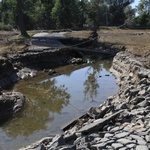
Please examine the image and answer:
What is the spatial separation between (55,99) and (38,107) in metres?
1.89

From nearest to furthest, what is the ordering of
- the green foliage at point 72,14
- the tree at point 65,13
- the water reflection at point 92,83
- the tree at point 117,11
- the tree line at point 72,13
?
the water reflection at point 92,83, the tree line at point 72,13, the green foliage at point 72,14, the tree at point 65,13, the tree at point 117,11

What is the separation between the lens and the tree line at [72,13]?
149 feet

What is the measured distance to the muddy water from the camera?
12.8 meters

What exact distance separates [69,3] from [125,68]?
3579 centimetres

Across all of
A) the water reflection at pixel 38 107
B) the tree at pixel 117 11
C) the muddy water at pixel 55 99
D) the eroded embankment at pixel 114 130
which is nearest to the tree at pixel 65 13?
the tree at pixel 117 11

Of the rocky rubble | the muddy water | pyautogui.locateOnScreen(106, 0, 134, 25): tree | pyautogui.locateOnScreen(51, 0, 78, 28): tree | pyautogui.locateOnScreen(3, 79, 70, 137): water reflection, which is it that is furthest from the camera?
pyautogui.locateOnScreen(106, 0, 134, 25): tree

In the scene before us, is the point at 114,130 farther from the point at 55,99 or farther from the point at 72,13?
the point at 72,13

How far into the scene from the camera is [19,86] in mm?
21312

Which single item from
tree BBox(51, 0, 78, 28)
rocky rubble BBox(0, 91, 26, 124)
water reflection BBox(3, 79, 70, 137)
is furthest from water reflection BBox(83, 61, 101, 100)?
tree BBox(51, 0, 78, 28)

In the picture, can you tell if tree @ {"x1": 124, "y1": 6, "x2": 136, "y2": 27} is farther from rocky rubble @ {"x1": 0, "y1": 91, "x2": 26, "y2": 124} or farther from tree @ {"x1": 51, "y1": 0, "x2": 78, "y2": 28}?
rocky rubble @ {"x1": 0, "y1": 91, "x2": 26, "y2": 124}

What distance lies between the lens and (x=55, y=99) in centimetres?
1800

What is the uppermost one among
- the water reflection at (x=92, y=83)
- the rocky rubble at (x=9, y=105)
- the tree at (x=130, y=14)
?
the tree at (x=130, y=14)

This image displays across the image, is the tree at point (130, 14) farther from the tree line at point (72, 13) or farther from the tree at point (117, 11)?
the tree at point (117, 11)

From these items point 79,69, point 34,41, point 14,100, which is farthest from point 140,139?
point 34,41
